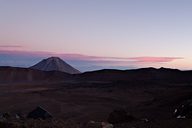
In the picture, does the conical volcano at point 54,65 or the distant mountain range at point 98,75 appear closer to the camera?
the distant mountain range at point 98,75

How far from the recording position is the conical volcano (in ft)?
388

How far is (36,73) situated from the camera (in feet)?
A: 290

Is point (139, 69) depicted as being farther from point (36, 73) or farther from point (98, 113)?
point (98, 113)

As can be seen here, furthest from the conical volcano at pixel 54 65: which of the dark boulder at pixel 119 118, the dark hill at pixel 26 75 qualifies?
the dark boulder at pixel 119 118

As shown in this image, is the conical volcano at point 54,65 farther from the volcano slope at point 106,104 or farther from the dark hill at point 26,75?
the volcano slope at point 106,104

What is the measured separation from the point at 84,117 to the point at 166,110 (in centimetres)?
567

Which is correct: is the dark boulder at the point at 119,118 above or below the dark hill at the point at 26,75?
above

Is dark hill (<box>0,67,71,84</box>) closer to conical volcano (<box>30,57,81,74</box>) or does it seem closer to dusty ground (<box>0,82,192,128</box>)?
conical volcano (<box>30,57,81,74</box>)

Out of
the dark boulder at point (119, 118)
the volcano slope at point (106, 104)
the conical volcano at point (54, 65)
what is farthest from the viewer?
the conical volcano at point (54, 65)

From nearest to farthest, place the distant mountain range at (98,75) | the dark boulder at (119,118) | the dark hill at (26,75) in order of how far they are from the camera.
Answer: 1. the dark boulder at (119,118)
2. the distant mountain range at (98,75)
3. the dark hill at (26,75)

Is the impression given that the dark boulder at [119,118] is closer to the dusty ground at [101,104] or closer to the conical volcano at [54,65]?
the dusty ground at [101,104]

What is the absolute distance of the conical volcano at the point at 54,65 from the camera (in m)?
118

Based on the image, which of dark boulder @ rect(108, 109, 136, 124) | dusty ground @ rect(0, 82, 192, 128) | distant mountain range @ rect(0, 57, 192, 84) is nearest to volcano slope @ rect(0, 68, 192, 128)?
dusty ground @ rect(0, 82, 192, 128)

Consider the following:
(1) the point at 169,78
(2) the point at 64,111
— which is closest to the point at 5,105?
(2) the point at 64,111
